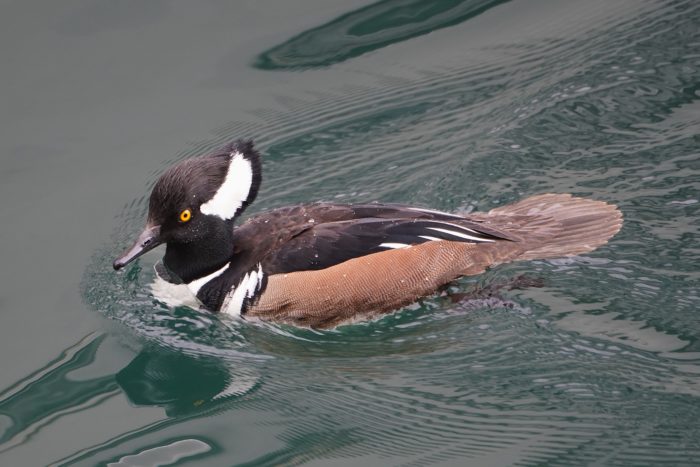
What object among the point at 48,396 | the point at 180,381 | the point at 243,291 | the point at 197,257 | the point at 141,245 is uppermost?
the point at 141,245

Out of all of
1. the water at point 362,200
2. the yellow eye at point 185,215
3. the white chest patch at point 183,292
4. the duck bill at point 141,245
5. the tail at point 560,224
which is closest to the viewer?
the water at point 362,200

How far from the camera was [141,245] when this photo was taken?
6875 mm

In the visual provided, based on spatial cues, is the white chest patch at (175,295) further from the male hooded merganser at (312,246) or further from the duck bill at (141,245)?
the duck bill at (141,245)

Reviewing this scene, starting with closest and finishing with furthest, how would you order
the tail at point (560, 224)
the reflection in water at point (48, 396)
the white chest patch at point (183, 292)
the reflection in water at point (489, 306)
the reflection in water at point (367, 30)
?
1. the reflection in water at point (489, 306)
2. the reflection in water at point (48, 396)
3. the tail at point (560, 224)
4. the white chest patch at point (183, 292)
5. the reflection in water at point (367, 30)

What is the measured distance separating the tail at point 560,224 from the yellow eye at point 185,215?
2.19m

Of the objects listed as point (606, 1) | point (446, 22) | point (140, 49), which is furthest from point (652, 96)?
point (140, 49)

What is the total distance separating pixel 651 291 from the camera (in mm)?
6641

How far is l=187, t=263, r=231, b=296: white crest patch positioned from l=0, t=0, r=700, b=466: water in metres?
0.24

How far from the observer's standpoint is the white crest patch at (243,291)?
704 cm

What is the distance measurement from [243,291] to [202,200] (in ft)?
2.31

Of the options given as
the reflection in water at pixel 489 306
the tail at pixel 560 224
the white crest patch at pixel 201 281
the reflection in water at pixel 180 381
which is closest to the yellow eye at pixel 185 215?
the white crest patch at pixel 201 281

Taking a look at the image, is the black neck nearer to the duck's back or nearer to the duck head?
the duck head

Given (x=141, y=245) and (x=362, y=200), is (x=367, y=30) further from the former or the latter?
(x=141, y=245)

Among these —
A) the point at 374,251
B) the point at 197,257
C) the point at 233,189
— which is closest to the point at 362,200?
the point at 374,251
